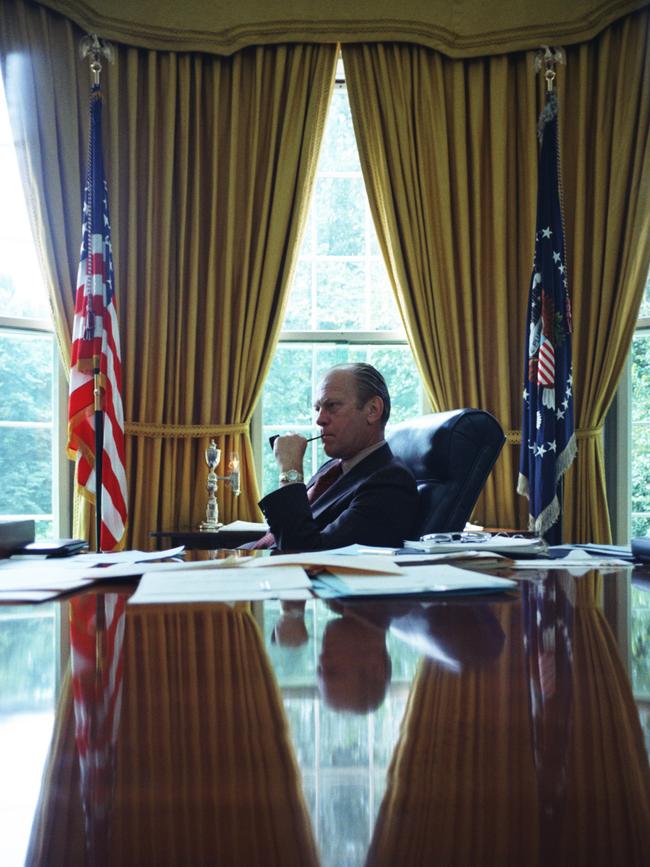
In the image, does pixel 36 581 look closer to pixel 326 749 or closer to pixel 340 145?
pixel 326 749

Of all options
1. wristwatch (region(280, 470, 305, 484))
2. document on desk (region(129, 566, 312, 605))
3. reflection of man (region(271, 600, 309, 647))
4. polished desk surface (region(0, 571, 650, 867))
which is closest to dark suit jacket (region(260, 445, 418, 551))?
wristwatch (region(280, 470, 305, 484))

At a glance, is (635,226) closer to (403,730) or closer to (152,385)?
(152,385)

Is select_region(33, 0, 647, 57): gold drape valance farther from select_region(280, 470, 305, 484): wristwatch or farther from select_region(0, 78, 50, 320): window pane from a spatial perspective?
select_region(280, 470, 305, 484): wristwatch

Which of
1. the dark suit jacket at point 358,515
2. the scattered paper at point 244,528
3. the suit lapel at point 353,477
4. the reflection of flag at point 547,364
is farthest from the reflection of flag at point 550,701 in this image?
the reflection of flag at point 547,364

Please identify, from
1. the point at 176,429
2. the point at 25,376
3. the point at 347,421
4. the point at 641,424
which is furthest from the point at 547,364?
the point at 25,376

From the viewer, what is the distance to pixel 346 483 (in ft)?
8.24

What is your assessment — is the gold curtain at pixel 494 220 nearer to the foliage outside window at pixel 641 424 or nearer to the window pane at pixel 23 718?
the foliage outside window at pixel 641 424

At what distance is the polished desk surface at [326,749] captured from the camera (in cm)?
23

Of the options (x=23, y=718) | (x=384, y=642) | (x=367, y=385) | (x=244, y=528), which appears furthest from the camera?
(x=244, y=528)

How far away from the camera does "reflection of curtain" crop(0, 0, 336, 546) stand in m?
3.95

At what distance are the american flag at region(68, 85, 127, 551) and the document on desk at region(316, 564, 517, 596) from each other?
270 centimetres

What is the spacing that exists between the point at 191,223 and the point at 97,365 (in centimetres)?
92

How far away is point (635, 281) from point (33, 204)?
2873mm

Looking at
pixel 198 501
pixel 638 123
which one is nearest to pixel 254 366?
pixel 198 501
